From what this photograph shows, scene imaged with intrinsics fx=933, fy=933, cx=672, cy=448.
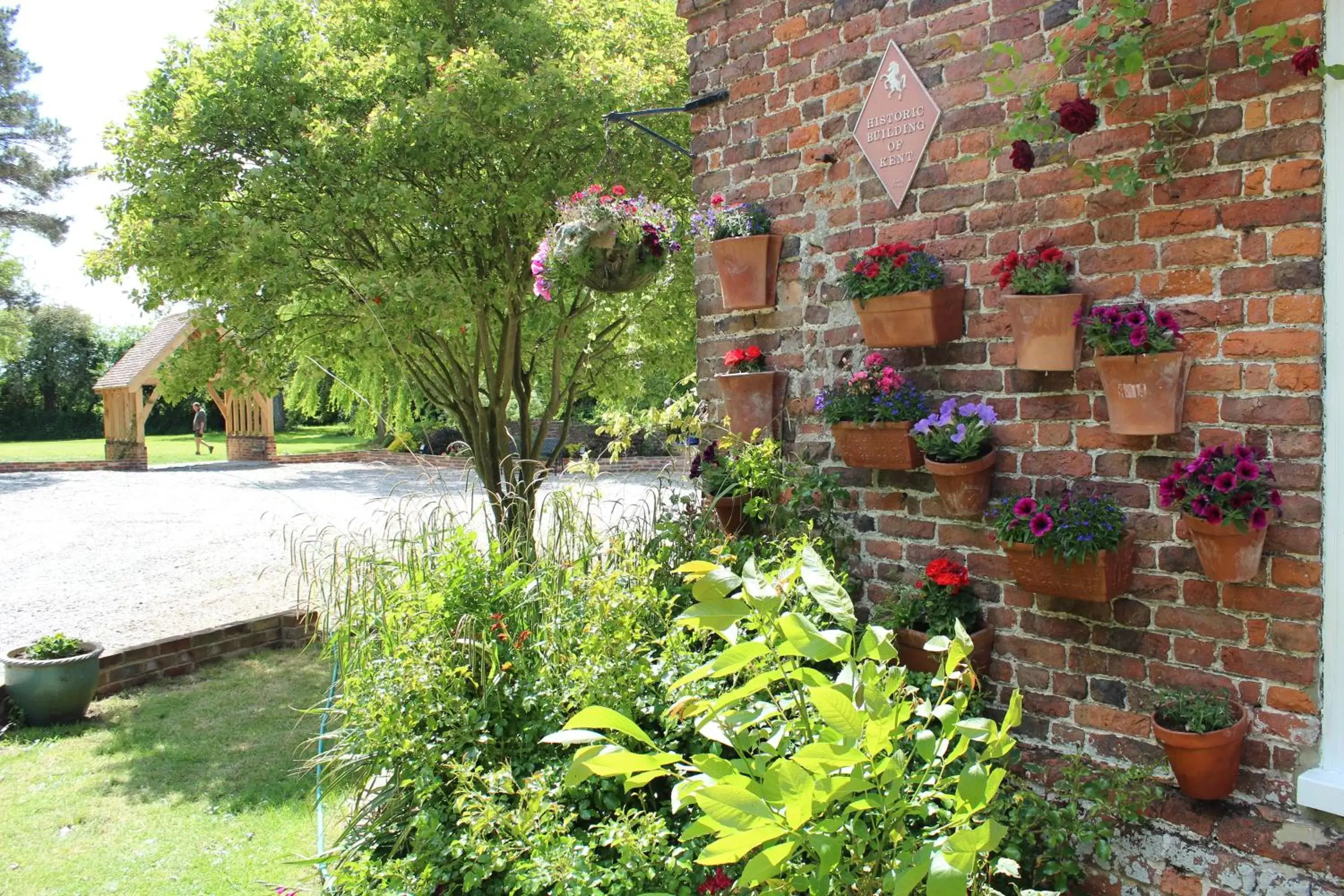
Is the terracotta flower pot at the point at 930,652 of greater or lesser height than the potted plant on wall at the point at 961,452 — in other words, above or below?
below

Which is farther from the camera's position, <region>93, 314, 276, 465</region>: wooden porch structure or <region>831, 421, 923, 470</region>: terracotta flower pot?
<region>93, 314, 276, 465</region>: wooden porch structure

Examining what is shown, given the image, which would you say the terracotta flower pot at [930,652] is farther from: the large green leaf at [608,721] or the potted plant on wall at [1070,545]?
the large green leaf at [608,721]

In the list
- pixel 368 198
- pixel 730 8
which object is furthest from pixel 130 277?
pixel 730 8

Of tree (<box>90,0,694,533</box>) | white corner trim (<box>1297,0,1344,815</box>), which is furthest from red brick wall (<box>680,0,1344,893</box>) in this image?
tree (<box>90,0,694,533</box>)

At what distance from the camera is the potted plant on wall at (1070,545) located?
8.39 feet

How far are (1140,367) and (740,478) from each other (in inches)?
60.5

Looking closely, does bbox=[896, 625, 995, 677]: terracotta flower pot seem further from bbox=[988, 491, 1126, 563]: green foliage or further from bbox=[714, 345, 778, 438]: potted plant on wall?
bbox=[714, 345, 778, 438]: potted plant on wall

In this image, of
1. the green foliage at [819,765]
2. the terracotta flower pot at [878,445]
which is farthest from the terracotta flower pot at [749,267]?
the green foliage at [819,765]

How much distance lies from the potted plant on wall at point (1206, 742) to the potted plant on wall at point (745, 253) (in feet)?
6.57

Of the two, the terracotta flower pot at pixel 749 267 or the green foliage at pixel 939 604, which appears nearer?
the green foliage at pixel 939 604

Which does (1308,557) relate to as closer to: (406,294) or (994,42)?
(994,42)

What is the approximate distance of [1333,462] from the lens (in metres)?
2.31

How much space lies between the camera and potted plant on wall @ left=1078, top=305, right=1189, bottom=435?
2459mm

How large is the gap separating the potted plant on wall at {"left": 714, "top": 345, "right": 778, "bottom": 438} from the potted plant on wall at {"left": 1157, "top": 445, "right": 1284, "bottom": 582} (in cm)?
157
